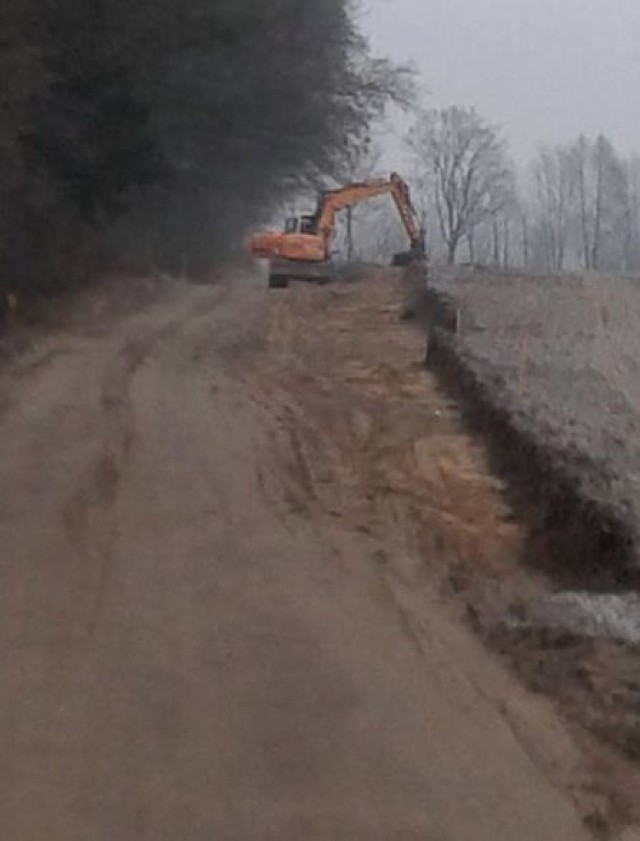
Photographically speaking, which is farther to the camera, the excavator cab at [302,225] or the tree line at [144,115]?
the excavator cab at [302,225]

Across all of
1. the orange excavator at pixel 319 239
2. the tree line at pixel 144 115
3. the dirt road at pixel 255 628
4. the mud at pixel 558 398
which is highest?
the tree line at pixel 144 115

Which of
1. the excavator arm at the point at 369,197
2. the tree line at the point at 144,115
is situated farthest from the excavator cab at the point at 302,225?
the tree line at the point at 144,115

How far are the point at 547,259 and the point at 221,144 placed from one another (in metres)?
68.6

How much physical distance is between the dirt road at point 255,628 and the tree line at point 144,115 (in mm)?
8550

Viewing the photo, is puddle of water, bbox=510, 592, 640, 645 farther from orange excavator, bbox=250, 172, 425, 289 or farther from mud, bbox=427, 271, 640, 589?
orange excavator, bbox=250, 172, 425, 289

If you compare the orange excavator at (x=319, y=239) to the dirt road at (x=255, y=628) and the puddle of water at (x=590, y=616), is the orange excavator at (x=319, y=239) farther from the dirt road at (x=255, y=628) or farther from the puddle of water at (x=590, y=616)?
the puddle of water at (x=590, y=616)

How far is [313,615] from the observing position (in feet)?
33.5

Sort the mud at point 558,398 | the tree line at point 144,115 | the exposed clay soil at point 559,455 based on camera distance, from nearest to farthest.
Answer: the exposed clay soil at point 559,455
the mud at point 558,398
the tree line at point 144,115

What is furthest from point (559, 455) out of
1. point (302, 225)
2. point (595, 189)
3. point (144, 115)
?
point (595, 189)

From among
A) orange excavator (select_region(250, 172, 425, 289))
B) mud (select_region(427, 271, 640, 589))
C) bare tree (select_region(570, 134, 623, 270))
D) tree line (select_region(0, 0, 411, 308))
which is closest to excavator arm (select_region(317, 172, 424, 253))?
orange excavator (select_region(250, 172, 425, 289))

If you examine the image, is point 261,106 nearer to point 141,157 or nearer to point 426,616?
point 141,157

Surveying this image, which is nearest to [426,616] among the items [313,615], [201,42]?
[313,615]

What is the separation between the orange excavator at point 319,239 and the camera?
3566 centimetres

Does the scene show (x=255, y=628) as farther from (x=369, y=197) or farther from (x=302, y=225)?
(x=369, y=197)
